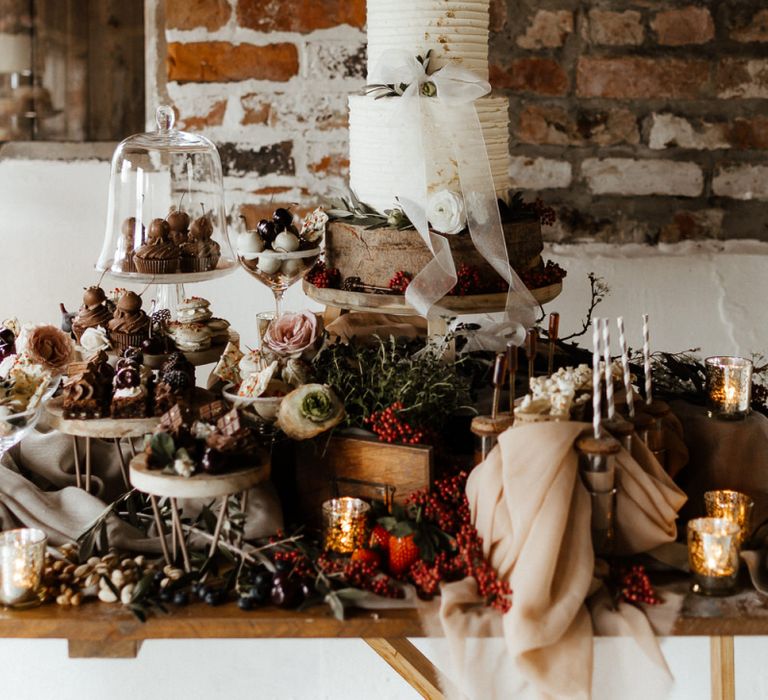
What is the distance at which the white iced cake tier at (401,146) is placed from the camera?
4.72 ft

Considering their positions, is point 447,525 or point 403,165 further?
point 403,165

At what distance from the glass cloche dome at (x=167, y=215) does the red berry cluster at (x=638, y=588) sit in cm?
75

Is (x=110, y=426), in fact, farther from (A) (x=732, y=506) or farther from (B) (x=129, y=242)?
(A) (x=732, y=506)

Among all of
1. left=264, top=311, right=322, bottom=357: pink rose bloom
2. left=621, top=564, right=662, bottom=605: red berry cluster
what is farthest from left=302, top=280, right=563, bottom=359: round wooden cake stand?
left=621, top=564, right=662, bottom=605: red berry cluster

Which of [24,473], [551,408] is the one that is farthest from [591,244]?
[24,473]

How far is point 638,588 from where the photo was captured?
3.46ft

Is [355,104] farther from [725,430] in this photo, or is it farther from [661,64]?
[661,64]

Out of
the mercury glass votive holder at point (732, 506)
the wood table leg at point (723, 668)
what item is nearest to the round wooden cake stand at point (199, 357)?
the mercury glass votive holder at point (732, 506)

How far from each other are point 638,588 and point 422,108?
2.33 feet

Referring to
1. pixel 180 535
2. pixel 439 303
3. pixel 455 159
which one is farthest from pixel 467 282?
pixel 180 535

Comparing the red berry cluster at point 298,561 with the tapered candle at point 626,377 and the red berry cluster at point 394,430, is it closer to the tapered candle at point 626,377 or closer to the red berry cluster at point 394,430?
the red berry cluster at point 394,430

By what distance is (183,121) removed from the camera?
227 centimetres

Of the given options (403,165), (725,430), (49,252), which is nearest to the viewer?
(725,430)

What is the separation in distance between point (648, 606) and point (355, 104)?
0.81 meters
